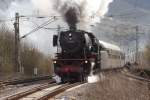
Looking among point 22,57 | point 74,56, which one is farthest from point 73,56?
point 22,57

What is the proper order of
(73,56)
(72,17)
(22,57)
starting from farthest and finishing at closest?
(22,57), (72,17), (73,56)

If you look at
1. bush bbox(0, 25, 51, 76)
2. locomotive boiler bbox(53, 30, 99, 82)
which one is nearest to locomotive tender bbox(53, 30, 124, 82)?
locomotive boiler bbox(53, 30, 99, 82)

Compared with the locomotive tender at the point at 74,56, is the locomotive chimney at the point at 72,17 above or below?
above

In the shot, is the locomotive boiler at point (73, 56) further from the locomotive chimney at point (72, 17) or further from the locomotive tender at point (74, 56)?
the locomotive chimney at point (72, 17)

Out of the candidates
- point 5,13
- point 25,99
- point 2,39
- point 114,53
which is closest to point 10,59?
point 2,39

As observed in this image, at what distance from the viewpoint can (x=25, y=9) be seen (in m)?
75.9

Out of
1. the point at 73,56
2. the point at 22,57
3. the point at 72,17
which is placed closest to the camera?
the point at 73,56

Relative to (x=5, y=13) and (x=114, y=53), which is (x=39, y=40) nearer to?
(x=5, y=13)

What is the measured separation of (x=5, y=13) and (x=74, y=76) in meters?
43.9

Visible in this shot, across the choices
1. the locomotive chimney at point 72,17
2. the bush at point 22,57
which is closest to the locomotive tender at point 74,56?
the locomotive chimney at point 72,17

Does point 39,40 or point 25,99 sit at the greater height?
point 39,40

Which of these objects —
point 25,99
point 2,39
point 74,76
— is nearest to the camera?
point 25,99

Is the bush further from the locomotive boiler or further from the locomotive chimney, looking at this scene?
the locomotive boiler

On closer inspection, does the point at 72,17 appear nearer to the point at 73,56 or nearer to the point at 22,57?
the point at 73,56
